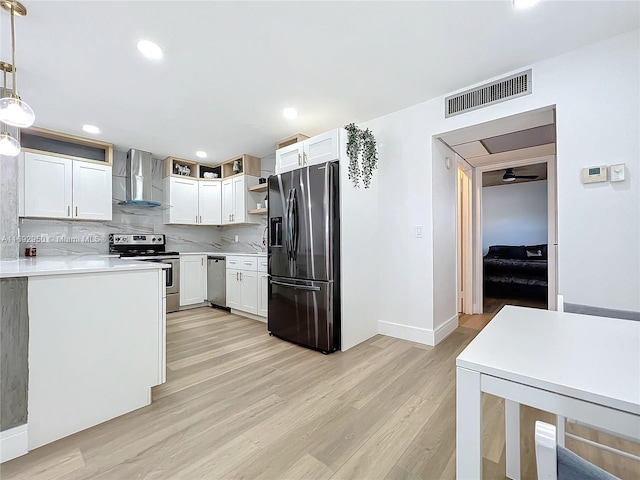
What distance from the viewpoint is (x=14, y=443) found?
4.69 ft

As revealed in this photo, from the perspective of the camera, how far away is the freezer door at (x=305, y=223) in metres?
2.77

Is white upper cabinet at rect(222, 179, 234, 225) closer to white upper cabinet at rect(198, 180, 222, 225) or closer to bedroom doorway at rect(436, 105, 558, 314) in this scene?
white upper cabinet at rect(198, 180, 222, 225)

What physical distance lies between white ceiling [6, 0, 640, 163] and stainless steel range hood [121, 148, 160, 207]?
3.43 ft

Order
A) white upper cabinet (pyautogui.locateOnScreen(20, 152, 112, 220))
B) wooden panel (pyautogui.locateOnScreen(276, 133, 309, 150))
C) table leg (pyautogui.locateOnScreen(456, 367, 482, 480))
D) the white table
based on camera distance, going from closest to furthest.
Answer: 1. the white table
2. table leg (pyautogui.locateOnScreen(456, 367, 482, 480))
3. white upper cabinet (pyautogui.locateOnScreen(20, 152, 112, 220))
4. wooden panel (pyautogui.locateOnScreen(276, 133, 309, 150))

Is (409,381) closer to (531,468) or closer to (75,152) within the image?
(531,468)

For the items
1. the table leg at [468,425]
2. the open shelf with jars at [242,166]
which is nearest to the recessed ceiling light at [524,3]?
the table leg at [468,425]

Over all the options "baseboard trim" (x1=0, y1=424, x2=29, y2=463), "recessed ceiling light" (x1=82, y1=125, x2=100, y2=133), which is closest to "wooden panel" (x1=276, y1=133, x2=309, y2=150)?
"recessed ceiling light" (x1=82, y1=125, x2=100, y2=133)

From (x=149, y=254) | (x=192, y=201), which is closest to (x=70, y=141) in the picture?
(x=192, y=201)

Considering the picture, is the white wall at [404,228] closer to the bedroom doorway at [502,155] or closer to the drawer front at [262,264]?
the bedroom doorway at [502,155]

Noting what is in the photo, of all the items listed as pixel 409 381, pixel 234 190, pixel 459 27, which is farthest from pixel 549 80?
pixel 234 190

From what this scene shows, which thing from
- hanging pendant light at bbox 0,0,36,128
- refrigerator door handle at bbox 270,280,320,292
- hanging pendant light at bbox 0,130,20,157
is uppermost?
hanging pendant light at bbox 0,0,36,128

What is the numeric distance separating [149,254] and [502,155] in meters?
5.31

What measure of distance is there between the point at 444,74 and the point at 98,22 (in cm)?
259

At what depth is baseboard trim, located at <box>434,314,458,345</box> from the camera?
2967 mm
